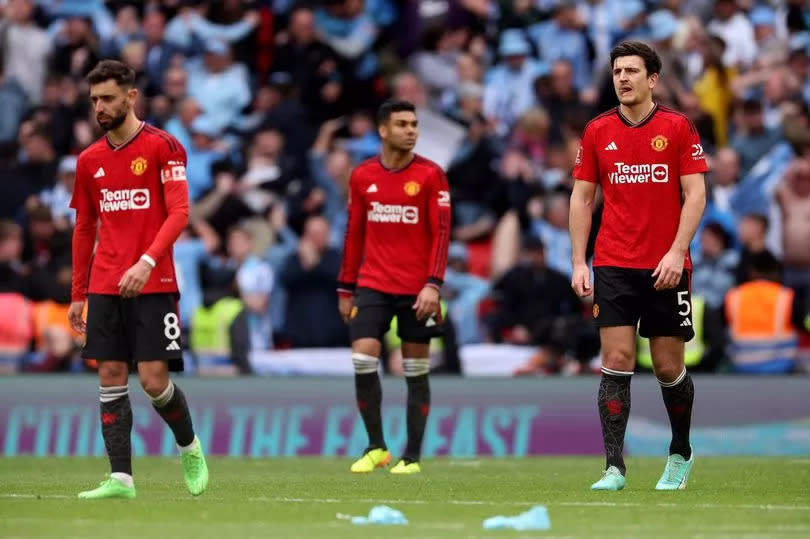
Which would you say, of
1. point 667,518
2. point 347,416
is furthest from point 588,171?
point 347,416

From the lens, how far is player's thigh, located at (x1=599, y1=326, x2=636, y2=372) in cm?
1059

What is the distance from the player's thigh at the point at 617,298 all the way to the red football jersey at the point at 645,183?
0.07m

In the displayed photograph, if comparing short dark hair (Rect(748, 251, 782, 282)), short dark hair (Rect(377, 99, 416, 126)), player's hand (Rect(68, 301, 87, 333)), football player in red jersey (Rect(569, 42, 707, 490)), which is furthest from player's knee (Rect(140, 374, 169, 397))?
short dark hair (Rect(748, 251, 782, 282))

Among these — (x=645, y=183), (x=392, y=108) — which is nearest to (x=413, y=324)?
(x=392, y=108)

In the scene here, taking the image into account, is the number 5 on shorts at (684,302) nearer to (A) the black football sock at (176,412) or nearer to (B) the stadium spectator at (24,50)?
(A) the black football sock at (176,412)

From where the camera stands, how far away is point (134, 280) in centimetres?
988

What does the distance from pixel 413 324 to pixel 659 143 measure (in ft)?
11.0

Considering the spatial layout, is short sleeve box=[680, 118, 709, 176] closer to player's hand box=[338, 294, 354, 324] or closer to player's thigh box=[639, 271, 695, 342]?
player's thigh box=[639, 271, 695, 342]

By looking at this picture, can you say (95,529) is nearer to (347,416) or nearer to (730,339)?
(347,416)

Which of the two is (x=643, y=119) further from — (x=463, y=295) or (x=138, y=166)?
(x=463, y=295)

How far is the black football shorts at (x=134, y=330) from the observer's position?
10.3m

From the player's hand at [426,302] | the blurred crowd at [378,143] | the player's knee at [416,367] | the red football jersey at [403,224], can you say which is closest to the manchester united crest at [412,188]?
the red football jersey at [403,224]

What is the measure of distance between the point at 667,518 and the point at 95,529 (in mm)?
2807

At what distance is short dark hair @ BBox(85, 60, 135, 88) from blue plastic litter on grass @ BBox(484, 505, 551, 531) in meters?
3.61
